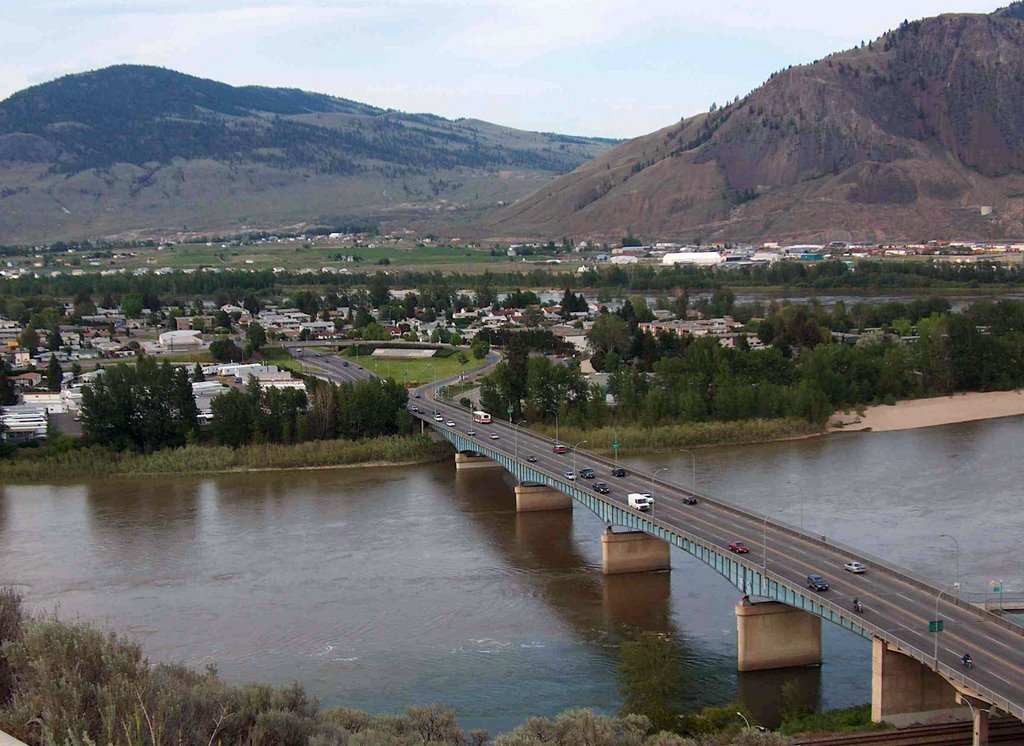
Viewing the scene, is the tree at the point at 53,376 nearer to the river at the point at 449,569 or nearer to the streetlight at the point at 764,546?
the river at the point at 449,569

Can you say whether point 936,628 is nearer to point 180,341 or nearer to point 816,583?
point 816,583

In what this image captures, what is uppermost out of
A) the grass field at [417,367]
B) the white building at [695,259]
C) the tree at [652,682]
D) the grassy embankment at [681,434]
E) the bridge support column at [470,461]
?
the white building at [695,259]

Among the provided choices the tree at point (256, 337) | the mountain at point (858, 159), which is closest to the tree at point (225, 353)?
the tree at point (256, 337)

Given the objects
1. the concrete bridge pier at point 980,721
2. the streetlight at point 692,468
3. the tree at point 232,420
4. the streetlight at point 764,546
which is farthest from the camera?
the tree at point 232,420

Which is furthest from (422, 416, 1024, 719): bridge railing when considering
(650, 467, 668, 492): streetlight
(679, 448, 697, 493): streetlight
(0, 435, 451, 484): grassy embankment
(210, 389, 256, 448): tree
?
(210, 389, 256, 448): tree

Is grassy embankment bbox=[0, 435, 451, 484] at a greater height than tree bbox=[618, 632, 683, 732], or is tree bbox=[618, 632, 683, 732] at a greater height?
grassy embankment bbox=[0, 435, 451, 484]

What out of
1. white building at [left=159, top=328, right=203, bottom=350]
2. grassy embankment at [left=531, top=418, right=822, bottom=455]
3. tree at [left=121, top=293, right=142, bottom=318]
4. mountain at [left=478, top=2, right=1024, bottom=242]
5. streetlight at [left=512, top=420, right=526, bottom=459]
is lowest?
grassy embankment at [left=531, top=418, right=822, bottom=455]

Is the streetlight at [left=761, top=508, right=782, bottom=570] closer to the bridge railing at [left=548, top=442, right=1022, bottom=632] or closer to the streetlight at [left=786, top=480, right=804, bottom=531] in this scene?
the bridge railing at [left=548, top=442, right=1022, bottom=632]

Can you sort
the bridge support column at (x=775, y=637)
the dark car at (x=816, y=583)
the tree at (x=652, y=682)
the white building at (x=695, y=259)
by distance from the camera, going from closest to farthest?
the tree at (x=652, y=682) < the dark car at (x=816, y=583) < the bridge support column at (x=775, y=637) < the white building at (x=695, y=259)
